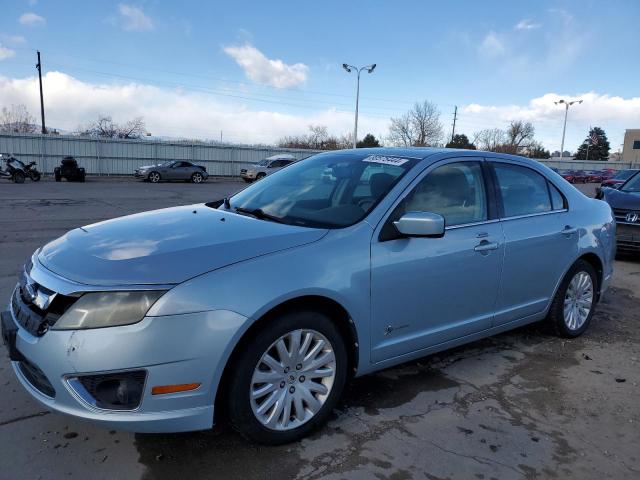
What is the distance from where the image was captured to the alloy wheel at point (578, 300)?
458 cm

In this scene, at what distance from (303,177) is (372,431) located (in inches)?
76.1

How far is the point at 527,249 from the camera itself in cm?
398

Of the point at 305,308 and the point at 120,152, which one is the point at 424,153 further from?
the point at 120,152

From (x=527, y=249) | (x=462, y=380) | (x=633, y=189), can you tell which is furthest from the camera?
Result: (x=633, y=189)

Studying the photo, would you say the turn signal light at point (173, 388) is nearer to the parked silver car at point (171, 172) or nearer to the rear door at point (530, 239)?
the rear door at point (530, 239)

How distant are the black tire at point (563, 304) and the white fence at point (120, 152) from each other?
108 feet

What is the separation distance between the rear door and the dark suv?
26825 mm

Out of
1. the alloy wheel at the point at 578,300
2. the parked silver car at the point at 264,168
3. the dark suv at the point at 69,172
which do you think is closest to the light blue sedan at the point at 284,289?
the alloy wheel at the point at 578,300

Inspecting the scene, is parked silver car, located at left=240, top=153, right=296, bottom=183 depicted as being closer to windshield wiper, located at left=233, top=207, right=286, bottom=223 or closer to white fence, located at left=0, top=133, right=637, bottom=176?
white fence, located at left=0, top=133, right=637, bottom=176

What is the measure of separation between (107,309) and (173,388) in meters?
0.48

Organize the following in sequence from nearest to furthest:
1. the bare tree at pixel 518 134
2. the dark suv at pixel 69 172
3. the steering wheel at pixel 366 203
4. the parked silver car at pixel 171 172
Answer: the steering wheel at pixel 366 203, the dark suv at pixel 69 172, the parked silver car at pixel 171 172, the bare tree at pixel 518 134

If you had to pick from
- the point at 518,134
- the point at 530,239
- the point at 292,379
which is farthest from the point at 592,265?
the point at 518,134

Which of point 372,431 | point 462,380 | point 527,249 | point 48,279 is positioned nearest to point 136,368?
point 48,279

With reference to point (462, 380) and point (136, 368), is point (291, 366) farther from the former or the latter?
point (462, 380)
